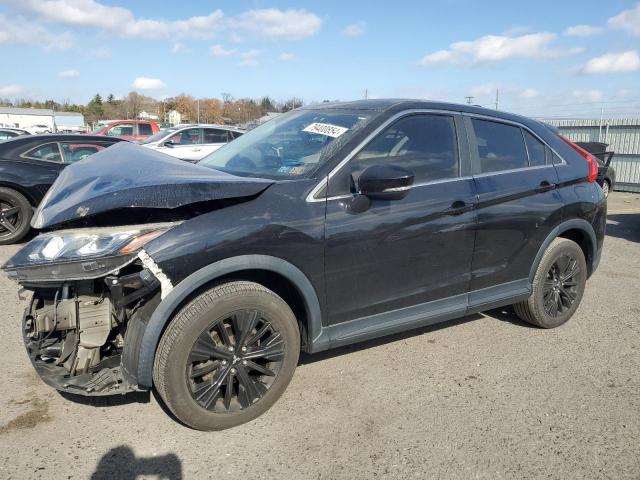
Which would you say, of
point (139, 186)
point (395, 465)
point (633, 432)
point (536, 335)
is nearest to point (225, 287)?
point (139, 186)

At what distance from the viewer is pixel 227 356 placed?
2.84m

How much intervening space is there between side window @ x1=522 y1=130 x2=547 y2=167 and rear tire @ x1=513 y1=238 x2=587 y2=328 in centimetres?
70

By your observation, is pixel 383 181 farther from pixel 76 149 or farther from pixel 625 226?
pixel 625 226

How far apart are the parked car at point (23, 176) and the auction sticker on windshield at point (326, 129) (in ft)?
17.1

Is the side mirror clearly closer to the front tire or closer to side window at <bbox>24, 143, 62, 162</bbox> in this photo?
the front tire

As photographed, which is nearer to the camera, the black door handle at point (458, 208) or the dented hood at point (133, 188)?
the dented hood at point (133, 188)

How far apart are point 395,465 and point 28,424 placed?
81.7 inches

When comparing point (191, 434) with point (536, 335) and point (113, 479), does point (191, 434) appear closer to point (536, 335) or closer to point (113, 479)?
point (113, 479)

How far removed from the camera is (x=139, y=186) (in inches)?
106

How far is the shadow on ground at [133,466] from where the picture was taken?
2553 millimetres

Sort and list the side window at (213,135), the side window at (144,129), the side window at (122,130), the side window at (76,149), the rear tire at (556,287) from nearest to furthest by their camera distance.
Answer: the rear tire at (556,287) < the side window at (76,149) < the side window at (213,135) < the side window at (122,130) < the side window at (144,129)

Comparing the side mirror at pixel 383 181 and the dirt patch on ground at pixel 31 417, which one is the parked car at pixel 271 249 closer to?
the side mirror at pixel 383 181

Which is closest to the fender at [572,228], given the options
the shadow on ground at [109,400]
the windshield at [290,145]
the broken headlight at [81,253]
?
the windshield at [290,145]

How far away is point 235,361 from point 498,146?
256cm
